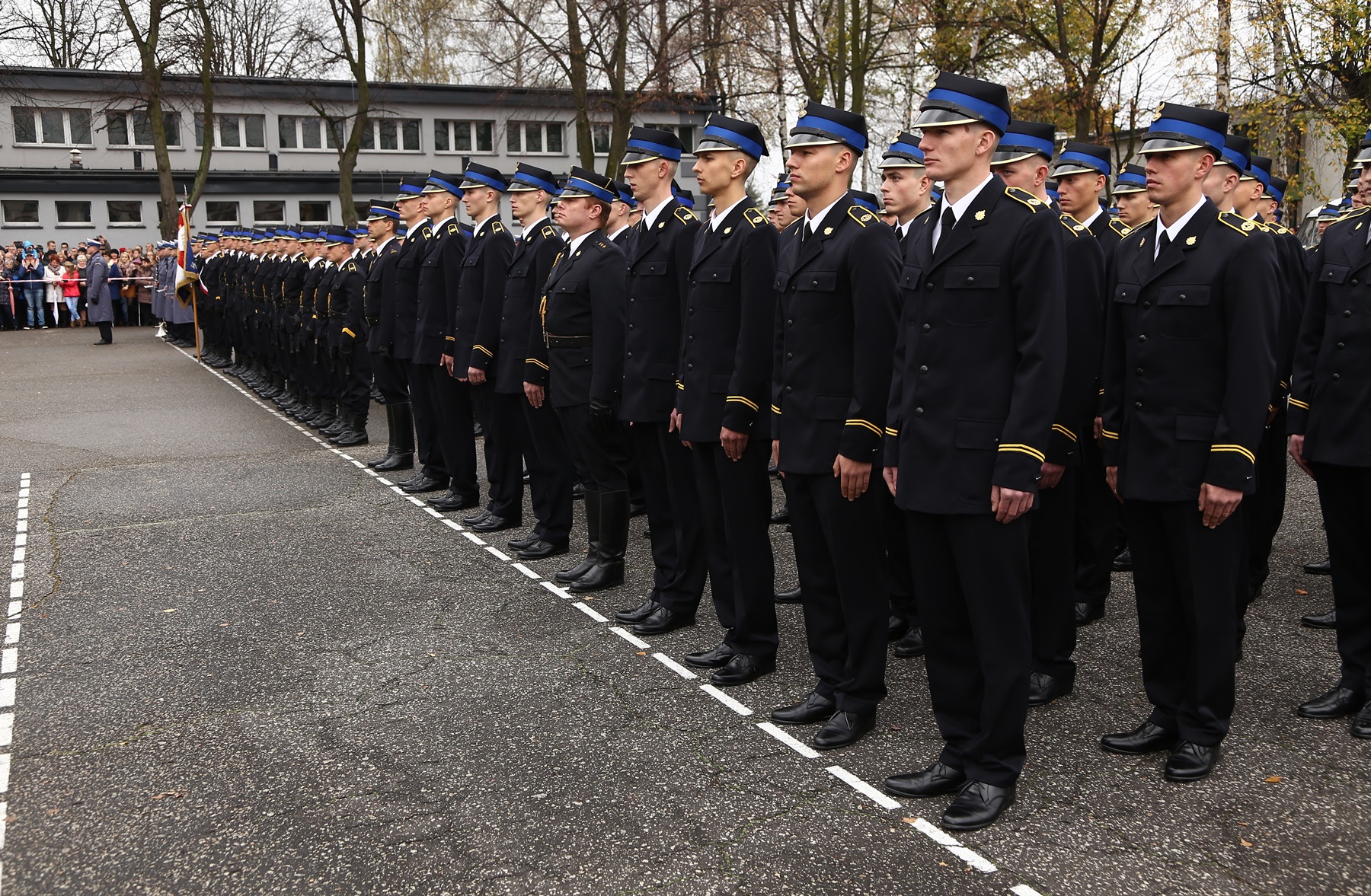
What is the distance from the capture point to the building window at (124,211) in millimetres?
44938

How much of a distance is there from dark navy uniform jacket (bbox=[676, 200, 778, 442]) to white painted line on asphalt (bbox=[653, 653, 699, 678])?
1.03 m

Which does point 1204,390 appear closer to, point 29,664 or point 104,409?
point 29,664

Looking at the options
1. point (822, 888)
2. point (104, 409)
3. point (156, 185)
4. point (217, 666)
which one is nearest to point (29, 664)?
point (217, 666)

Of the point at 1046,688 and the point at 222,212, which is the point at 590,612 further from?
the point at 222,212

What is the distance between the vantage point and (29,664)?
5.69 m

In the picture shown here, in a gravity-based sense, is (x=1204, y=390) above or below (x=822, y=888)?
above

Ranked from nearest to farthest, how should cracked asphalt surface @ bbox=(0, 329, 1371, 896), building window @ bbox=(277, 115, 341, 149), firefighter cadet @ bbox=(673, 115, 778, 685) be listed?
cracked asphalt surface @ bbox=(0, 329, 1371, 896) → firefighter cadet @ bbox=(673, 115, 778, 685) → building window @ bbox=(277, 115, 341, 149)

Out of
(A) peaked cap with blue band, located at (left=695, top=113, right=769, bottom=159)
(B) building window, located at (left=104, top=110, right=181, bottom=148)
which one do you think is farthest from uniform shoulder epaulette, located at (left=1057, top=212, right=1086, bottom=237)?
(B) building window, located at (left=104, top=110, right=181, bottom=148)

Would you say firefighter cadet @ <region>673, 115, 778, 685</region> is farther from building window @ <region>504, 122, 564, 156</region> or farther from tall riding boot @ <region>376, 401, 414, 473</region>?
building window @ <region>504, 122, 564, 156</region>

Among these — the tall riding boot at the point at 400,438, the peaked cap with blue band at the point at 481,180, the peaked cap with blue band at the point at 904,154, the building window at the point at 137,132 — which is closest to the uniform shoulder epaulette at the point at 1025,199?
the peaked cap with blue band at the point at 904,154

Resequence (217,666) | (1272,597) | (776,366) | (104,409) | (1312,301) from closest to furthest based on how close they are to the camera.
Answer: (776,366), (1312,301), (217,666), (1272,597), (104,409)

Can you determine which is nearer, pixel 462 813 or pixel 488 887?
pixel 488 887

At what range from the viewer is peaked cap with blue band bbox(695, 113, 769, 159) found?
531 cm

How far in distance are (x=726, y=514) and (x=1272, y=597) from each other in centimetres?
313
